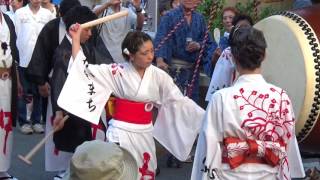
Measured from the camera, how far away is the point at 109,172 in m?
1.99

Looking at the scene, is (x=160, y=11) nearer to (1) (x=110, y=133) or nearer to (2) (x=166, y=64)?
(2) (x=166, y=64)

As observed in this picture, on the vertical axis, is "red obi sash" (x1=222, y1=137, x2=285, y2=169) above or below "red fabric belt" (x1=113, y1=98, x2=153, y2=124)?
above

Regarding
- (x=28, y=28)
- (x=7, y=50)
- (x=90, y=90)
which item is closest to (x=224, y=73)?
(x=90, y=90)

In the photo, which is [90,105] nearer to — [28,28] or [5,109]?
[5,109]

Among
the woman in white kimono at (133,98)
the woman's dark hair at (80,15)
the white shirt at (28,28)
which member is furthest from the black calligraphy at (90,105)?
the white shirt at (28,28)

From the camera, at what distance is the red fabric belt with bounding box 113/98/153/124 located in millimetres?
3719

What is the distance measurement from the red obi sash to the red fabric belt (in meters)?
0.93

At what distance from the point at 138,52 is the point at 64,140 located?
1.07m

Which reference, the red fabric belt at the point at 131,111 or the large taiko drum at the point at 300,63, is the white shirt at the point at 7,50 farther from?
the large taiko drum at the point at 300,63

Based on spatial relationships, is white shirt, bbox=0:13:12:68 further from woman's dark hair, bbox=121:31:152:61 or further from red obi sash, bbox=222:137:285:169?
red obi sash, bbox=222:137:285:169

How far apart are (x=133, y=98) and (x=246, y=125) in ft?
3.33

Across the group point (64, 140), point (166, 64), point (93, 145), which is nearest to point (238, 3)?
point (166, 64)

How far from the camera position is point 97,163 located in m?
1.97

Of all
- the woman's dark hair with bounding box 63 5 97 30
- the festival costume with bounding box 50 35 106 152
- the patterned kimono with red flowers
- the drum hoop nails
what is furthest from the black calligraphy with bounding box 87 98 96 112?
the drum hoop nails
